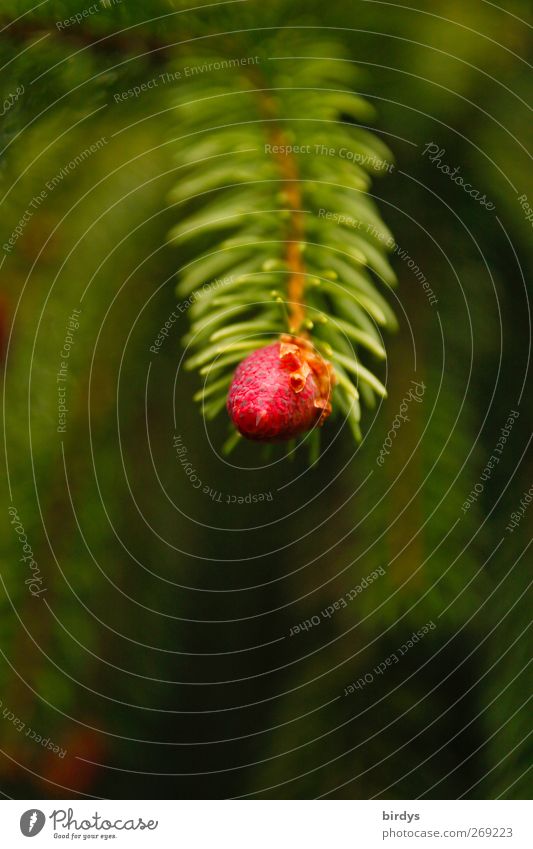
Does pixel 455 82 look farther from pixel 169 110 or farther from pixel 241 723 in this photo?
pixel 241 723

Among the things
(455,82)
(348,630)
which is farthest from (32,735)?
(455,82)

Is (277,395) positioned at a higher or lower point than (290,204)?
lower

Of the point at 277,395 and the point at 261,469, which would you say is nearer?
the point at 277,395

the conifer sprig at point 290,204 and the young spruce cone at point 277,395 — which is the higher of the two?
the conifer sprig at point 290,204
